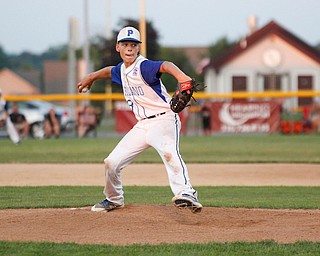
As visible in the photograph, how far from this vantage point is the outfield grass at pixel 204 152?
19.1 meters

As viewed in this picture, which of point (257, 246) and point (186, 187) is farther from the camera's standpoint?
point (186, 187)

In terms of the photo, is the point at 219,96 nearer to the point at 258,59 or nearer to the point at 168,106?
the point at 258,59

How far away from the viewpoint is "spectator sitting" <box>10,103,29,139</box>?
97.7 feet

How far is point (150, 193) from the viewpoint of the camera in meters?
12.0

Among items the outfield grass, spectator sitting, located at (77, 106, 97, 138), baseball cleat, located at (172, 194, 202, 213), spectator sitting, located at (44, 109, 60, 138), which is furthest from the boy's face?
spectator sitting, located at (77, 106, 97, 138)

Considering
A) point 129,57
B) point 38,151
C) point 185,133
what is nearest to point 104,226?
point 129,57

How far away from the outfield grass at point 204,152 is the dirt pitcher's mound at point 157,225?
377 inches

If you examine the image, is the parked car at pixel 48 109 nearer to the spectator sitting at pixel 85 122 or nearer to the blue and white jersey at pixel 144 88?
the spectator sitting at pixel 85 122

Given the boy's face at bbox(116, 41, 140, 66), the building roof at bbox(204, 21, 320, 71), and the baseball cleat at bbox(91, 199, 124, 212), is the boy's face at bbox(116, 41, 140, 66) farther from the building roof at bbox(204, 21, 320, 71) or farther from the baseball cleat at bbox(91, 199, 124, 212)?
the building roof at bbox(204, 21, 320, 71)

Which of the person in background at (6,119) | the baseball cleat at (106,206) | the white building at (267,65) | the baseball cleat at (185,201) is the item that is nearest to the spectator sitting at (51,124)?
the person in background at (6,119)

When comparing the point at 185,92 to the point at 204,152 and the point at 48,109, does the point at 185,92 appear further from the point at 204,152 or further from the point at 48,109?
the point at 48,109

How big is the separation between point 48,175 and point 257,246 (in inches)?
346

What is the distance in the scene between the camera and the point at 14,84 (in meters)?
93.1

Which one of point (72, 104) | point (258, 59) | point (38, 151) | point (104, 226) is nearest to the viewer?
point (104, 226)
